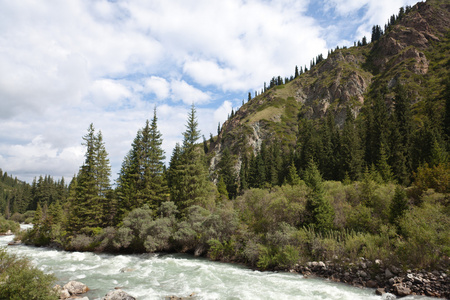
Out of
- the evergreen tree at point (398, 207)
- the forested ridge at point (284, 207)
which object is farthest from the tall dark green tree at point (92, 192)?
the evergreen tree at point (398, 207)

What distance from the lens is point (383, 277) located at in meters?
15.6

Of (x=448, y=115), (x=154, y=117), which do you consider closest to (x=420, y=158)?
(x=448, y=115)

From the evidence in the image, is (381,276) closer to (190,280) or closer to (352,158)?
(190,280)

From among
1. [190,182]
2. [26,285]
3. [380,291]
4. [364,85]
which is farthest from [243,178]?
[364,85]

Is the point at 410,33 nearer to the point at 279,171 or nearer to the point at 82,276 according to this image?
the point at 279,171

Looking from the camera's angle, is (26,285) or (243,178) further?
(243,178)

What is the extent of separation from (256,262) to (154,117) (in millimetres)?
33776

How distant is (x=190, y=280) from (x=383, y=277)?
13505 millimetres

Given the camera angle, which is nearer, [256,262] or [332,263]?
[332,263]

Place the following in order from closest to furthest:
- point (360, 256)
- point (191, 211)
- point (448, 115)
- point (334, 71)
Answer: point (360, 256)
point (191, 211)
point (448, 115)
point (334, 71)

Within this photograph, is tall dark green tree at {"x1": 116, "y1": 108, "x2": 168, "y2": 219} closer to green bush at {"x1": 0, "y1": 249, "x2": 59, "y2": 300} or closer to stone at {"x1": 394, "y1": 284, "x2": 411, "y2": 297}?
green bush at {"x1": 0, "y1": 249, "x2": 59, "y2": 300}

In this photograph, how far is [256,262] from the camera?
866 inches

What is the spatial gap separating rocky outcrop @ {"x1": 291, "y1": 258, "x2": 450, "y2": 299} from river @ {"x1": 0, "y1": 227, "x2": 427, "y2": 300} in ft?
3.08

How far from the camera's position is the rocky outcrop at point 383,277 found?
13.5 m
